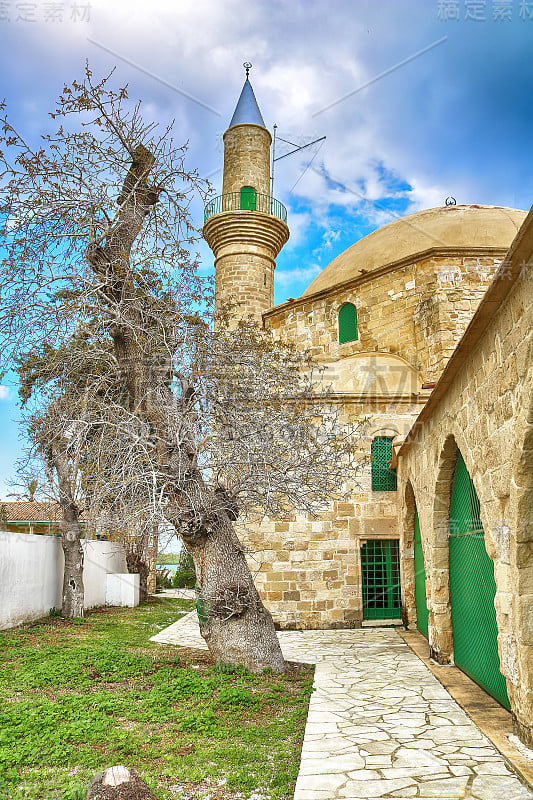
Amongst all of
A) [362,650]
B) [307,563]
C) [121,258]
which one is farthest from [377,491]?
[121,258]

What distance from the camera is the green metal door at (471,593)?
16.9ft

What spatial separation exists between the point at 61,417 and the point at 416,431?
4.56m

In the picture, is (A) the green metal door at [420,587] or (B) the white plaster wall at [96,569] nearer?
(A) the green metal door at [420,587]

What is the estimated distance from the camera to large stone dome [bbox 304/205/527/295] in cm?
1437

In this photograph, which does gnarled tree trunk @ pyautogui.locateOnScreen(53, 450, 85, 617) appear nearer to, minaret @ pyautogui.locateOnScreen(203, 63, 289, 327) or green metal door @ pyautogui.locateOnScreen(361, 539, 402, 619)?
green metal door @ pyautogui.locateOnScreen(361, 539, 402, 619)

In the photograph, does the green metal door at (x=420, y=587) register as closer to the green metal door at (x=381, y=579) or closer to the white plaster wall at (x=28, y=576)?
the green metal door at (x=381, y=579)

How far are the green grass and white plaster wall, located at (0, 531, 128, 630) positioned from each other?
1727mm

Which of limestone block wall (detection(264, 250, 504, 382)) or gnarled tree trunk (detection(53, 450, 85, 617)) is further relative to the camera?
A: limestone block wall (detection(264, 250, 504, 382))

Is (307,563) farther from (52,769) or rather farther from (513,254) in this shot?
(513,254)

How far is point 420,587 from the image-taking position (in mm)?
9281

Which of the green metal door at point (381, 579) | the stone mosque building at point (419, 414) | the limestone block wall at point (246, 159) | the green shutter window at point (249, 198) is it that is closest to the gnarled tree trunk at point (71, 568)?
the stone mosque building at point (419, 414)

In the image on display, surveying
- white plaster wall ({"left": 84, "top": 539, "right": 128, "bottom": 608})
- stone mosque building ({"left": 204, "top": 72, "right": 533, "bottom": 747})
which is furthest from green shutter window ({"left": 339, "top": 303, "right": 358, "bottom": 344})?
white plaster wall ({"left": 84, "top": 539, "right": 128, "bottom": 608})

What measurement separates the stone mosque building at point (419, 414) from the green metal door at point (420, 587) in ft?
0.15

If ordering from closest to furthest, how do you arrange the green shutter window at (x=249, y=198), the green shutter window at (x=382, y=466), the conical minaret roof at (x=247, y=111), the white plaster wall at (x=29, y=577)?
the white plaster wall at (x=29, y=577), the green shutter window at (x=382, y=466), the green shutter window at (x=249, y=198), the conical minaret roof at (x=247, y=111)
